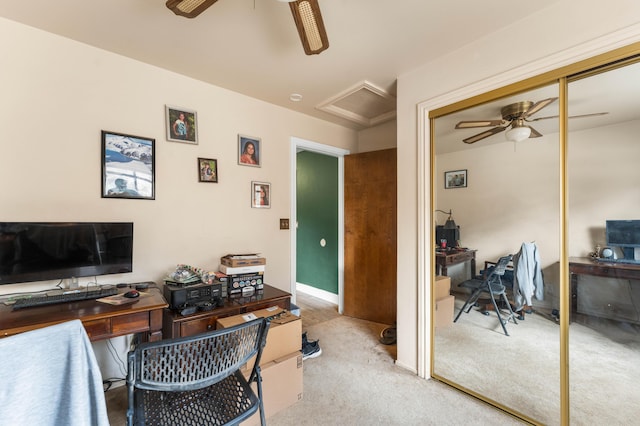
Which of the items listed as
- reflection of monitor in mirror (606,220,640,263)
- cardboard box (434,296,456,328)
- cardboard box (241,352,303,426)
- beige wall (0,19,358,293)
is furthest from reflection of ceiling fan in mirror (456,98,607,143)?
cardboard box (241,352,303,426)

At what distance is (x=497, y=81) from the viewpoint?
180 cm

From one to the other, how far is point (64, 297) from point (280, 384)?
4.54ft

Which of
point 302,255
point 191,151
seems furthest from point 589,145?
point 302,255

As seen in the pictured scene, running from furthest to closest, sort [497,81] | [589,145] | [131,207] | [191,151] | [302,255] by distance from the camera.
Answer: [302,255] → [191,151] → [131,207] → [497,81] → [589,145]

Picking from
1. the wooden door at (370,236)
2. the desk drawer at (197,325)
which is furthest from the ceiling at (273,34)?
the desk drawer at (197,325)

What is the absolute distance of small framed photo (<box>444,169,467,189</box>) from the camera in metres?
2.08

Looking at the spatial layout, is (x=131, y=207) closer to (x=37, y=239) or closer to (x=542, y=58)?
(x=37, y=239)

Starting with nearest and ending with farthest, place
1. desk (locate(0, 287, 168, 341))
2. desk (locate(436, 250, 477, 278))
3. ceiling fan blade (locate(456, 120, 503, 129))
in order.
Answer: desk (locate(0, 287, 168, 341)) < ceiling fan blade (locate(456, 120, 503, 129)) < desk (locate(436, 250, 477, 278))

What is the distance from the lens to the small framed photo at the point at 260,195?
9.09 feet

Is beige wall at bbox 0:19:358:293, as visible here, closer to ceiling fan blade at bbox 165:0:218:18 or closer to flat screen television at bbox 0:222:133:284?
flat screen television at bbox 0:222:133:284

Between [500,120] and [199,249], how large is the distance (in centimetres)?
254

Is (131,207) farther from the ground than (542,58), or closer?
closer

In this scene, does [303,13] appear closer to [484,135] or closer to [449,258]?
[484,135]

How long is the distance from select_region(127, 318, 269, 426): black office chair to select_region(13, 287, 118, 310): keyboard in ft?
2.67
